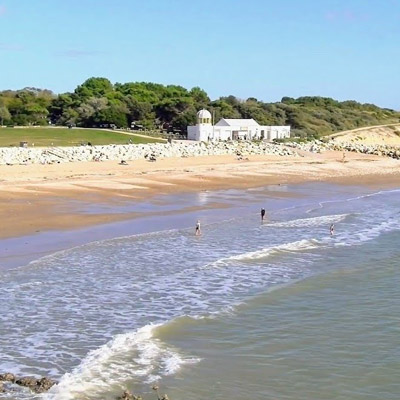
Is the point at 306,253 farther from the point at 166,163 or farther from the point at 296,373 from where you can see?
the point at 166,163

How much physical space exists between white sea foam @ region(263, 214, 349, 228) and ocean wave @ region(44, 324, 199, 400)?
1461 centimetres

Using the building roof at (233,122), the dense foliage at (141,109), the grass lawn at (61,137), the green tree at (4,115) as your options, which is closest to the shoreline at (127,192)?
the grass lawn at (61,137)

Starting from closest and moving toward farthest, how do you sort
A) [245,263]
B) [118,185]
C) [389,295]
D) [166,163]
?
[389,295]
[245,263]
[118,185]
[166,163]

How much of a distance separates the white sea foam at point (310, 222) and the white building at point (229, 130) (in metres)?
36.9

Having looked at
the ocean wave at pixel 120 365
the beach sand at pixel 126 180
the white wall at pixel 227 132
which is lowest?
the ocean wave at pixel 120 365

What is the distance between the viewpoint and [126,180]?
3862 cm

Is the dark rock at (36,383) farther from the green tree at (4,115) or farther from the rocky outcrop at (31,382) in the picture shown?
the green tree at (4,115)

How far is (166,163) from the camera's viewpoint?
161 ft

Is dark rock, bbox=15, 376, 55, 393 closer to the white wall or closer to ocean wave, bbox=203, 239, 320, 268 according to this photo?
ocean wave, bbox=203, 239, 320, 268

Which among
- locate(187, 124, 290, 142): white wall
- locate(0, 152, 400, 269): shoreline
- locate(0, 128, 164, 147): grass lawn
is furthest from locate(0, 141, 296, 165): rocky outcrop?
locate(0, 128, 164, 147): grass lawn

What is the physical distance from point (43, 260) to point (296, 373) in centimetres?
978

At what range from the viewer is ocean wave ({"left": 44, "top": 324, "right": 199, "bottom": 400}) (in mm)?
10219

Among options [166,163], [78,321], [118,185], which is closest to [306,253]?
[78,321]

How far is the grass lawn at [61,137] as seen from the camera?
2135 inches
